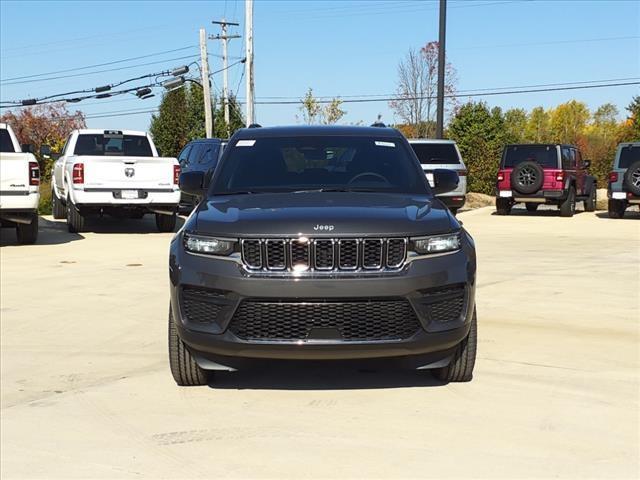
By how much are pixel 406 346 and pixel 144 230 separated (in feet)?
43.8

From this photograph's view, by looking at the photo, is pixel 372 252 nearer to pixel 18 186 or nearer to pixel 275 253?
pixel 275 253

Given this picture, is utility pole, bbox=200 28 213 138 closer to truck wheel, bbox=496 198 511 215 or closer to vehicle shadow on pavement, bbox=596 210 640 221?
truck wheel, bbox=496 198 511 215

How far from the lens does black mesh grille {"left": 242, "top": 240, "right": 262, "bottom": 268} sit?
4.58 metres

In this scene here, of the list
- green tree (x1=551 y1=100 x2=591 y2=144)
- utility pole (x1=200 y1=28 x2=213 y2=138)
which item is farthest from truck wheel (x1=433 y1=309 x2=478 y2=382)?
green tree (x1=551 y1=100 x2=591 y2=144)

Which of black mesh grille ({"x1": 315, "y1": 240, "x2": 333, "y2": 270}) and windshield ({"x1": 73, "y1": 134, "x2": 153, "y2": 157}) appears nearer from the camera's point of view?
black mesh grille ({"x1": 315, "y1": 240, "x2": 333, "y2": 270})

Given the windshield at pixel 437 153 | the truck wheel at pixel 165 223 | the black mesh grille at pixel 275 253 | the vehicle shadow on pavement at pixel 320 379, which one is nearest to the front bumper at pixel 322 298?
the black mesh grille at pixel 275 253

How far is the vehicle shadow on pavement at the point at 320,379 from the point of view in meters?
5.21

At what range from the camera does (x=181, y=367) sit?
509 centimetres

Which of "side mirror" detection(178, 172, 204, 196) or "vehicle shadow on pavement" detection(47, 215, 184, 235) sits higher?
"side mirror" detection(178, 172, 204, 196)

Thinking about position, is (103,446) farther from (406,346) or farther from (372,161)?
(372,161)

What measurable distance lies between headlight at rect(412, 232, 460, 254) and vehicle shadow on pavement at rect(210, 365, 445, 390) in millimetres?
1020

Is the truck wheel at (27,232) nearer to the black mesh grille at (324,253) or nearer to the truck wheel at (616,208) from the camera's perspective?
the black mesh grille at (324,253)

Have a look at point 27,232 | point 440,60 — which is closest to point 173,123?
point 440,60

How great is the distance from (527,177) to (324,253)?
56.5 ft
